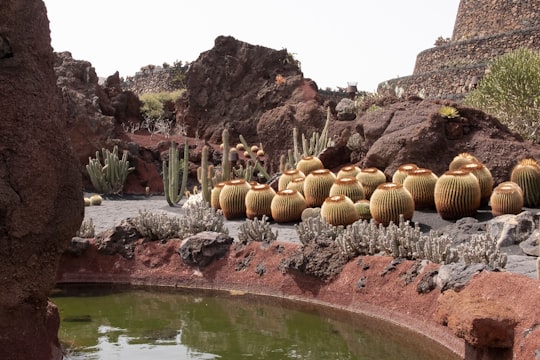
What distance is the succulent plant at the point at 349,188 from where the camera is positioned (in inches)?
417

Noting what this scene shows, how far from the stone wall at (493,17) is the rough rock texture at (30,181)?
2723 centimetres

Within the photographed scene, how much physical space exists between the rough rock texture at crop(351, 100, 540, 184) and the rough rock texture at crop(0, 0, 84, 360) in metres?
7.70

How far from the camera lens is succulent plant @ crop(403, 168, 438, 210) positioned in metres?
10.4

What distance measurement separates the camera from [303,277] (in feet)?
26.3

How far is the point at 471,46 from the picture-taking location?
2981 centimetres

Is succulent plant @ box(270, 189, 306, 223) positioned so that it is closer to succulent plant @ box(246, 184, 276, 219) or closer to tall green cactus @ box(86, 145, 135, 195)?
succulent plant @ box(246, 184, 276, 219)

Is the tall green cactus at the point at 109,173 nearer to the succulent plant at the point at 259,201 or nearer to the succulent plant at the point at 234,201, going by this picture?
the succulent plant at the point at 234,201

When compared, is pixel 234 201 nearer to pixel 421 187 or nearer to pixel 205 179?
pixel 205 179

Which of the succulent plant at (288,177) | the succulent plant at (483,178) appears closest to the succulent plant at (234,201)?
the succulent plant at (288,177)

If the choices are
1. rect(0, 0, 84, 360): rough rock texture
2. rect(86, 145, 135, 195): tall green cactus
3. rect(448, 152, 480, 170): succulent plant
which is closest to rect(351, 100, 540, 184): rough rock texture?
rect(448, 152, 480, 170): succulent plant

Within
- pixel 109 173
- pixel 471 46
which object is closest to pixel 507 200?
pixel 109 173

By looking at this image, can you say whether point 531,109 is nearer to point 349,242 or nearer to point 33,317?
point 349,242

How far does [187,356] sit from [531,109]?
1325 centimetres

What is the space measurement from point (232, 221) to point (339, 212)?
2.56 meters
